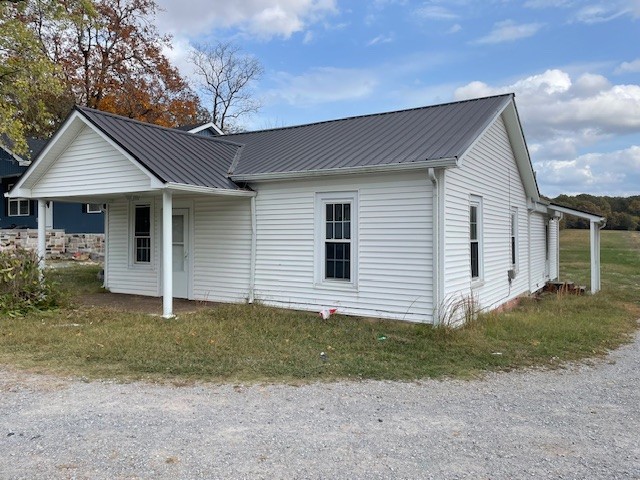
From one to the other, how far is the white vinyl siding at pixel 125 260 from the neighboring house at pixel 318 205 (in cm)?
4

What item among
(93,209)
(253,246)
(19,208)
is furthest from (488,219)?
(19,208)

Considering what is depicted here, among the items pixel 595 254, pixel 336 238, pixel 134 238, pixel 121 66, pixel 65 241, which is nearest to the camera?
pixel 336 238

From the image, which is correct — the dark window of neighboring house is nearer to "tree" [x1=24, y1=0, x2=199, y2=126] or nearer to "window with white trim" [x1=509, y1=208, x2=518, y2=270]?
"window with white trim" [x1=509, y1=208, x2=518, y2=270]

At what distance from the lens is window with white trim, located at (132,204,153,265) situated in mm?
12461

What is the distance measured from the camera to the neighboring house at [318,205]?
869cm

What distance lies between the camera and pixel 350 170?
8977 mm

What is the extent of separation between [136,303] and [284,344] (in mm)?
5344

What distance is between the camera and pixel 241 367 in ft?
20.1

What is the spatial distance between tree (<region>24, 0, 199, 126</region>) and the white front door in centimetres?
1928

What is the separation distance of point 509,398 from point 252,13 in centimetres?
2150

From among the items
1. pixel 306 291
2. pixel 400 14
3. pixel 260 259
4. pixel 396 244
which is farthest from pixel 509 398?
pixel 400 14

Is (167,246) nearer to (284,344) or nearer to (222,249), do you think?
(222,249)

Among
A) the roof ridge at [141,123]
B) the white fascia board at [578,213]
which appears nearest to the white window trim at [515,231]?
the white fascia board at [578,213]

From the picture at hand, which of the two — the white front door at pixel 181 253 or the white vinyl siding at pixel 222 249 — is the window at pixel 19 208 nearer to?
the white front door at pixel 181 253
